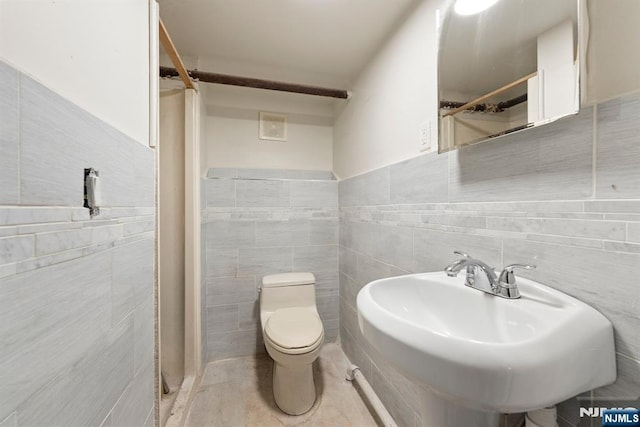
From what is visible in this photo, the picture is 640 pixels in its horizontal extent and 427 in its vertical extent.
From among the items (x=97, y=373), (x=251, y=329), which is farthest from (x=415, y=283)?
(x=251, y=329)

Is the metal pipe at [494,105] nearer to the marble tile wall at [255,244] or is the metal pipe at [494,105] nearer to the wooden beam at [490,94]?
the wooden beam at [490,94]

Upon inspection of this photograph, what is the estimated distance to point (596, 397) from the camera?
55 cm

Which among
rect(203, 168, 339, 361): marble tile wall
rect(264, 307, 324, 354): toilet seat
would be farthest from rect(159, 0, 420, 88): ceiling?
rect(264, 307, 324, 354): toilet seat

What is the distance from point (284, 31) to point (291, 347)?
178cm

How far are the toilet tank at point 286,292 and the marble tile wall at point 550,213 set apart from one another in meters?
0.77

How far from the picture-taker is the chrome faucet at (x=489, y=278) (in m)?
0.67

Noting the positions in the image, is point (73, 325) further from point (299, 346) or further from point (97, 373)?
point (299, 346)

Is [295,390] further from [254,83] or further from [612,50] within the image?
[254,83]

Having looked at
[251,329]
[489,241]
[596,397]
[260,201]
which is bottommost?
[251,329]

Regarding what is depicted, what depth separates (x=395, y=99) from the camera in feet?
4.39

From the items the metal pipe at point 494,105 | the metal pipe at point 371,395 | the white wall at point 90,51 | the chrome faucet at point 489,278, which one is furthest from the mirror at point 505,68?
the metal pipe at point 371,395

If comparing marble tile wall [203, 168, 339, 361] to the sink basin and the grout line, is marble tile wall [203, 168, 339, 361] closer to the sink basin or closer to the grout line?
the sink basin

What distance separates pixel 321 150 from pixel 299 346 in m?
1.57

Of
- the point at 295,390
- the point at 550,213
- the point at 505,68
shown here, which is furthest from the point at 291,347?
the point at 505,68
